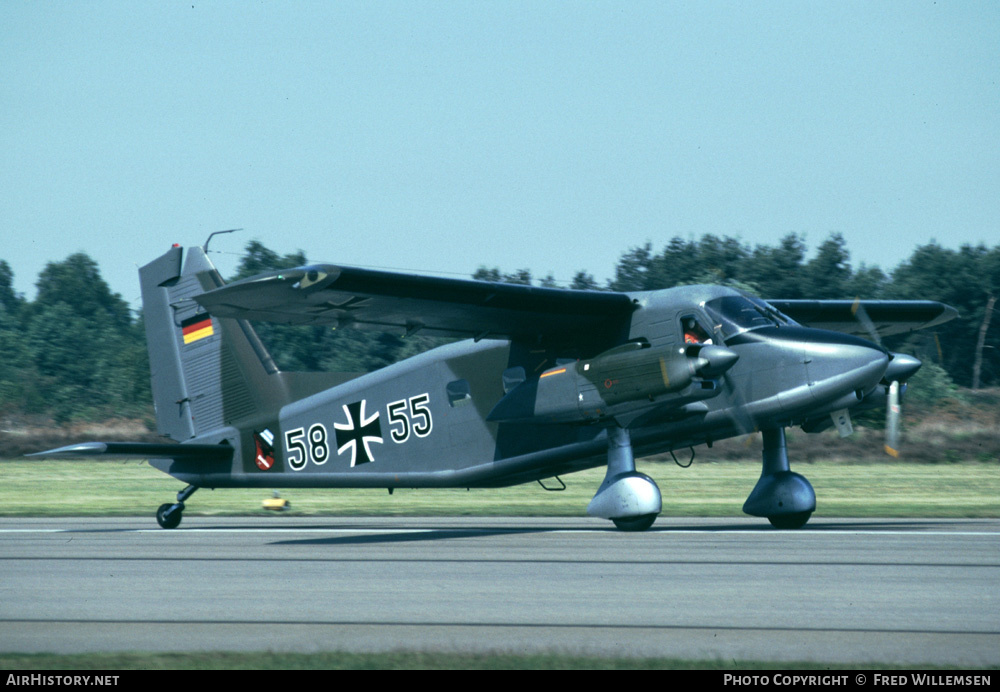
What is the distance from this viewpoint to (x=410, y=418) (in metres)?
18.9

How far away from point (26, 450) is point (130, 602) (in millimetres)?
40071

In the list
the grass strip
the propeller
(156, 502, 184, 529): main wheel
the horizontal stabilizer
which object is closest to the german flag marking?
the horizontal stabilizer

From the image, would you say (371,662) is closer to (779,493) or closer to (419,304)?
(419,304)

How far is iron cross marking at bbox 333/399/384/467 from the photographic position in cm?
1922

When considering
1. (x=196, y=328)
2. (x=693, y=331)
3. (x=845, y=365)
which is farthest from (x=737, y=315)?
(x=196, y=328)

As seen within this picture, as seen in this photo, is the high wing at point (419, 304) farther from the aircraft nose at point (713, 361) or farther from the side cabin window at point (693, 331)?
the aircraft nose at point (713, 361)

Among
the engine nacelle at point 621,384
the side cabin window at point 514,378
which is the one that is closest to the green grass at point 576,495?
the side cabin window at point 514,378

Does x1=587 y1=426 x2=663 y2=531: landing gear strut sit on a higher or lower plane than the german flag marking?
lower

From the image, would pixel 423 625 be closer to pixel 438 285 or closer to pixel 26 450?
pixel 438 285

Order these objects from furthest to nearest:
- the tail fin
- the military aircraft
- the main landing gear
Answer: the tail fin, the main landing gear, the military aircraft

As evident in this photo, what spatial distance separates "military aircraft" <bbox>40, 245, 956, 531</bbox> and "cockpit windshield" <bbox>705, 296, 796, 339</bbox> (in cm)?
2

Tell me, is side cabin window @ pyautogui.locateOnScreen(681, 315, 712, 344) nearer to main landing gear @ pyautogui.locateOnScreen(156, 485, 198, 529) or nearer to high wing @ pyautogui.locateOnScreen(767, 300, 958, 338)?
high wing @ pyautogui.locateOnScreen(767, 300, 958, 338)

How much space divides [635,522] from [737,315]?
3.51m
